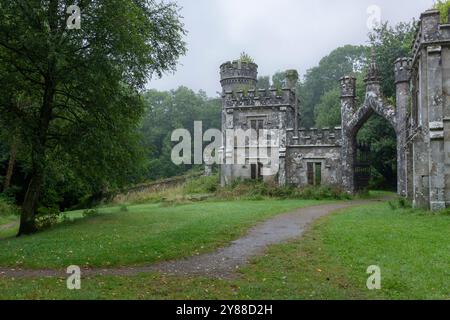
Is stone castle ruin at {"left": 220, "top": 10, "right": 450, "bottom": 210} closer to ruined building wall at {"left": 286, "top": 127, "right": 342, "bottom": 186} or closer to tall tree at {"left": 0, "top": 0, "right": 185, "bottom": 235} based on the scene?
ruined building wall at {"left": 286, "top": 127, "right": 342, "bottom": 186}

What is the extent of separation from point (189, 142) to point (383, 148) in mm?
34811

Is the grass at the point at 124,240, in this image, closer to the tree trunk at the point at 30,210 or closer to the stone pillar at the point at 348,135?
the tree trunk at the point at 30,210

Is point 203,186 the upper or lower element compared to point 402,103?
lower

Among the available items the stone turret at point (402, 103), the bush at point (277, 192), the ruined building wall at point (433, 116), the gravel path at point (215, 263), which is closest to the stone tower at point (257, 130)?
the bush at point (277, 192)

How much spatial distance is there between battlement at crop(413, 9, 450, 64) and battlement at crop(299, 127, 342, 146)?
1324 cm

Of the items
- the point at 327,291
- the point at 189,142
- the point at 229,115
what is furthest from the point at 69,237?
the point at 189,142

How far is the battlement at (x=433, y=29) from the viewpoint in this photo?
18266mm

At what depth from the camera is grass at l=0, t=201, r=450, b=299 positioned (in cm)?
779

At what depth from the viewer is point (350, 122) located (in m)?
30.8

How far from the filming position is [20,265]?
11.0 metres

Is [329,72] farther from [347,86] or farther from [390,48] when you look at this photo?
[347,86]

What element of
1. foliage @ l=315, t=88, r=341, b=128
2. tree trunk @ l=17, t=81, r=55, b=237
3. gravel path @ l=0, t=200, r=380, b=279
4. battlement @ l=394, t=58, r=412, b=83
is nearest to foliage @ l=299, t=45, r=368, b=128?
foliage @ l=315, t=88, r=341, b=128

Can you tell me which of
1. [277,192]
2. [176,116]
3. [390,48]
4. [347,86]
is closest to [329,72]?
[176,116]

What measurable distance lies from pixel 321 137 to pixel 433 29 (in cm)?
1433
